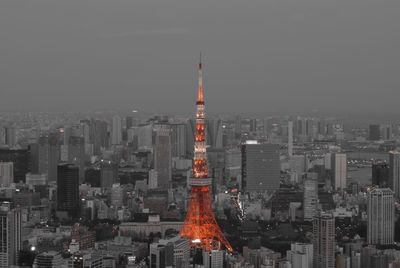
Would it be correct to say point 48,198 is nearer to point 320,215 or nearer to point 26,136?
point 26,136

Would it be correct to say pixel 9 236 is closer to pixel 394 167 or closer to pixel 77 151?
pixel 77 151

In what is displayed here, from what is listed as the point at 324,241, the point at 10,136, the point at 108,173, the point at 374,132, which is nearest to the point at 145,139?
the point at 108,173

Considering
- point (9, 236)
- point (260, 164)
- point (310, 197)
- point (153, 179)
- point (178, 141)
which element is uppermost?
point (178, 141)

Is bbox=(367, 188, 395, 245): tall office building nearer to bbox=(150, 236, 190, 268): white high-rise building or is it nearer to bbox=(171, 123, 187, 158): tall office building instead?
bbox=(150, 236, 190, 268): white high-rise building

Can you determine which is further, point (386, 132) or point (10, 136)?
point (10, 136)

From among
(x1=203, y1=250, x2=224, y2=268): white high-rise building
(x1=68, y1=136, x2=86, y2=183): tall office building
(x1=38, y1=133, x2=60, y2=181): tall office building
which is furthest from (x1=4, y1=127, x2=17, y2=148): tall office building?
(x1=203, y1=250, x2=224, y2=268): white high-rise building

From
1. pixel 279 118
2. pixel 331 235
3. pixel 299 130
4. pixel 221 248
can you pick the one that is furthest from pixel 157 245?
pixel 299 130

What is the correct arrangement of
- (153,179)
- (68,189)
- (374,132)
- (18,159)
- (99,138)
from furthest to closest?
(99,138), (153,179), (18,159), (68,189), (374,132)
